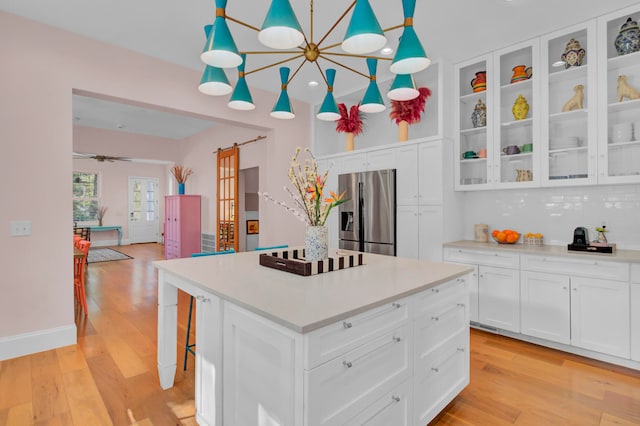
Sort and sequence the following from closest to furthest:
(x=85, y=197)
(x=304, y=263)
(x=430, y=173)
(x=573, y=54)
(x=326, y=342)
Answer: (x=326, y=342) < (x=304, y=263) < (x=573, y=54) < (x=430, y=173) < (x=85, y=197)

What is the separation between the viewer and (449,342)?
1.97m

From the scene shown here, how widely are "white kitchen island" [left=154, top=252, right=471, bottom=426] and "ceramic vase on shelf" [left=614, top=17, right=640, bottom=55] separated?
2506 millimetres

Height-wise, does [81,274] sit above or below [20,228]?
below

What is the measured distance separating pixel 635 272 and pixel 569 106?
158cm

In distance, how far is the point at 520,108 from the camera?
3.40 metres

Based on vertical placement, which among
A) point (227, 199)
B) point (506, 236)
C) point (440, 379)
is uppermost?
point (227, 199)

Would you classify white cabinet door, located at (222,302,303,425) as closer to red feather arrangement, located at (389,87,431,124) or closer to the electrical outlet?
the electrical outlet

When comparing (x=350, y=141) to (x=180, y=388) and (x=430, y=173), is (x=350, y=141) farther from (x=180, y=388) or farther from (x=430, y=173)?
(x=180, y=388)

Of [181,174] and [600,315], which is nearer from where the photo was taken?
[600,315]

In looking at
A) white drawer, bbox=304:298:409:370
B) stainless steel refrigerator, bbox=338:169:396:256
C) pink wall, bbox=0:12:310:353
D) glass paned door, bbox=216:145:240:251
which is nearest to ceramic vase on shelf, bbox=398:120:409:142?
stainless steel refrigerator, bbox=338:169:396:256

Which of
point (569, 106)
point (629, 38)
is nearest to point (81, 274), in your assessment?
point (569, 106)

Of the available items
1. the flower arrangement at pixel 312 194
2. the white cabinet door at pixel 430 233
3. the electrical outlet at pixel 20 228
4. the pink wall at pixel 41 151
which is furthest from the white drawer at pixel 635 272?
the electrical outlet at pixel 20 228

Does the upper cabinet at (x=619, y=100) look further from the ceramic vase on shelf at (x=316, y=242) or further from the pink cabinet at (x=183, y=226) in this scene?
the pink cabinet at (x=183, y=226)

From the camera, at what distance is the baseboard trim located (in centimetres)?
276
